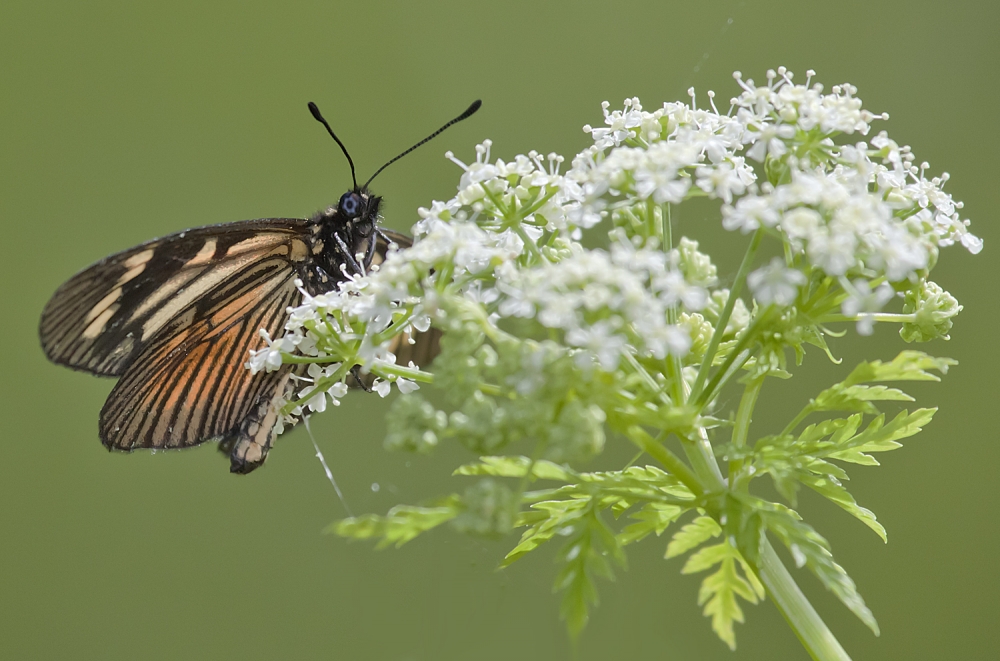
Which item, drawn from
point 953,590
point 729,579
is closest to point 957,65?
point 953,590

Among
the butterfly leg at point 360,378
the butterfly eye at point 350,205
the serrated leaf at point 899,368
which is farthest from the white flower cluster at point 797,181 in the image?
the butterfly eye at point 350,205

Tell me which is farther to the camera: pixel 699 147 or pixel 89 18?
pixel 89 18

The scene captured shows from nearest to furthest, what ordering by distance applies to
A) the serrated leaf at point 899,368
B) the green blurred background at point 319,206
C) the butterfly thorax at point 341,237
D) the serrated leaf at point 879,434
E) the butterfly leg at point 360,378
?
the serrated leaf at point 899,368 → the serrated leaf at point 879,434 → the butterfly leg at point 360,378 → the butterfly thorax at point 341,237 → the green blurred background at point 319,206

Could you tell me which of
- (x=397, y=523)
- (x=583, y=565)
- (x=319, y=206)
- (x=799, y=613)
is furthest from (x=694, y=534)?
Answer: (x=319, y=206)

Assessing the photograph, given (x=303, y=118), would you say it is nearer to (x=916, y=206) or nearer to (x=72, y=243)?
(x=72, y=243)

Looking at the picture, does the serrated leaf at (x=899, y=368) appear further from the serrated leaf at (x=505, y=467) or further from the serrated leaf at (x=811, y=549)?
the serrated leaf at (x=505, y=467)

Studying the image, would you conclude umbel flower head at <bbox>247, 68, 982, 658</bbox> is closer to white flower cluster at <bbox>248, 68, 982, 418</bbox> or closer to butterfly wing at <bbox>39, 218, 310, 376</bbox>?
white flower cluster at <bbox>248, 68, 982, 418</bbox>
